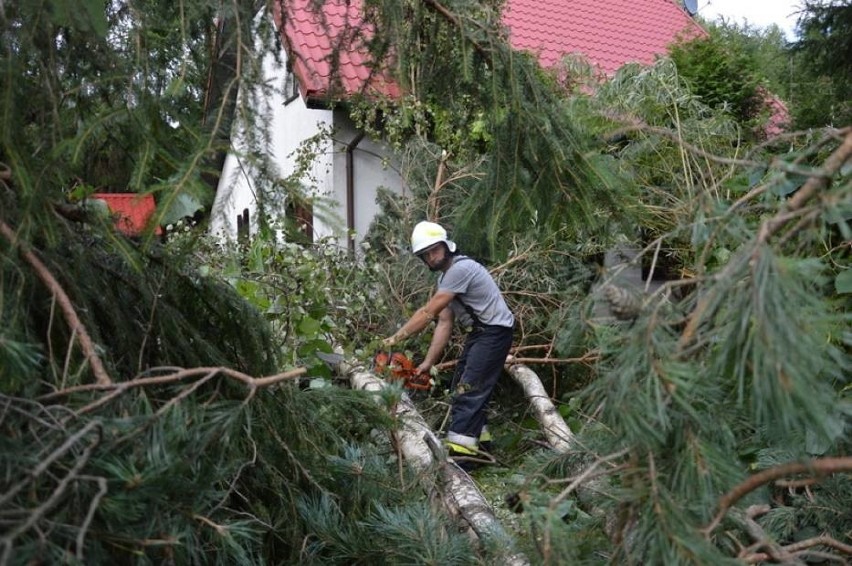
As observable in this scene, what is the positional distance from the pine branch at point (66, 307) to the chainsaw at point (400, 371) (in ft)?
9.42

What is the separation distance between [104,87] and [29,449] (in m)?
1.40

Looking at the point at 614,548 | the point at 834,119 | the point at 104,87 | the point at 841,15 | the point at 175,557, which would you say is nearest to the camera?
the point at 614,548

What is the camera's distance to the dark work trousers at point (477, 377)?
5.54 meters

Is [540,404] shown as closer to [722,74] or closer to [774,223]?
[774,223]

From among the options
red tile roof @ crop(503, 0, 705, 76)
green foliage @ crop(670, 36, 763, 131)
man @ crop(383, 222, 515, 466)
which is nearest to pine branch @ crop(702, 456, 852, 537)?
man @ crop(383, 222, 515, 466)

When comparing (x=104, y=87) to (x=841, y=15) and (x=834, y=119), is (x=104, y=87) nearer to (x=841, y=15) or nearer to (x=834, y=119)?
(x=841, y=15)

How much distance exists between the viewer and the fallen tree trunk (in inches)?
127

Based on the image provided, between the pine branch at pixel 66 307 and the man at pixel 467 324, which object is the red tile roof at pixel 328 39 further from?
the man at pixel 467 324

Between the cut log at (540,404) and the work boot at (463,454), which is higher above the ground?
the cut log at (540,404)

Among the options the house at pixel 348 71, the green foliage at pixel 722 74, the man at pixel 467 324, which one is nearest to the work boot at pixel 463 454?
the man at pixel 467 324

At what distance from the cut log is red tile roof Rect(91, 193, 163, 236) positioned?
10.4ft

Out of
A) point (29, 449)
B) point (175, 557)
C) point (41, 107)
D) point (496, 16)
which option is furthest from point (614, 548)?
point (496, 16)

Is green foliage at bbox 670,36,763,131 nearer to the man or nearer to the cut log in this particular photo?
the cut log

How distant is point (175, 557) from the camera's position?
82.4 inches
